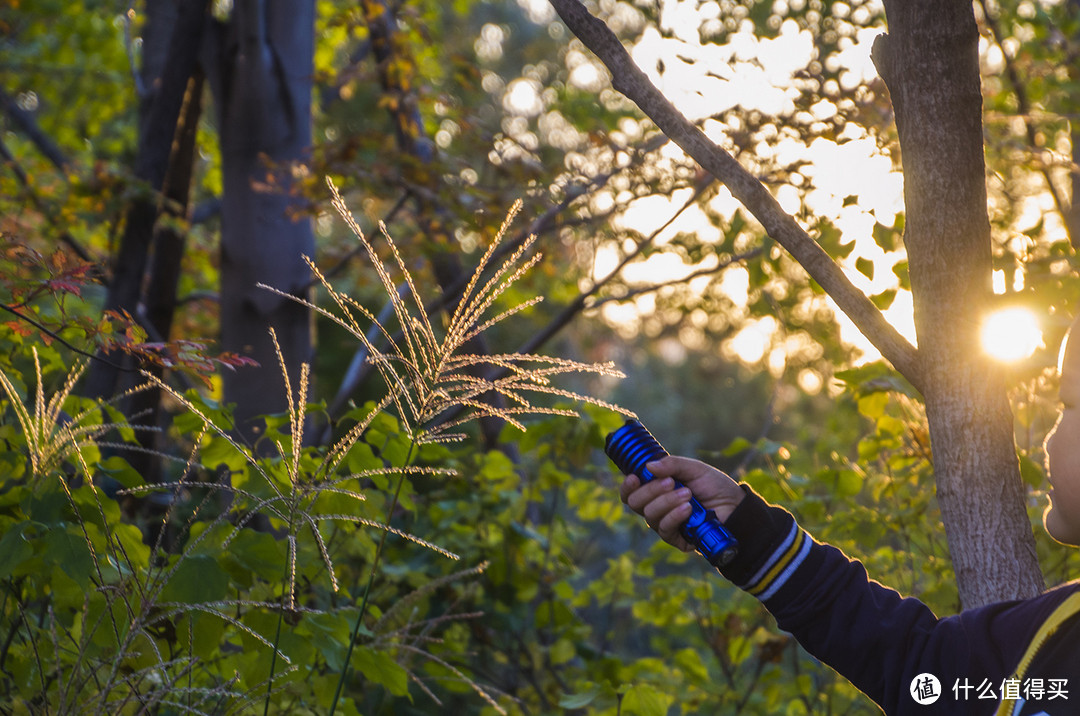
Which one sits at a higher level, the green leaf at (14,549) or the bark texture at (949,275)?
the bark texture at (949,275)

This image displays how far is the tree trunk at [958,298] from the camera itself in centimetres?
138

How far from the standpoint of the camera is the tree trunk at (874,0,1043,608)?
1.38 metres

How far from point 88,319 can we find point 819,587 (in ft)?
4.85

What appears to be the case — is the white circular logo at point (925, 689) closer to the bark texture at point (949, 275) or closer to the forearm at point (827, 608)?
the forearm at point (827, 608)

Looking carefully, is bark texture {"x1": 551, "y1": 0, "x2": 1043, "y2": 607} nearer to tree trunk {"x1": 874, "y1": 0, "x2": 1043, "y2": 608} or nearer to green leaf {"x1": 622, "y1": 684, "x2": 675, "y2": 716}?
tree trunk {"x1": 874, "y1": 0, "x2": 1043, "y2": 608}

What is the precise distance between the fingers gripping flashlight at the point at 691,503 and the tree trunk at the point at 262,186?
6.32 ft

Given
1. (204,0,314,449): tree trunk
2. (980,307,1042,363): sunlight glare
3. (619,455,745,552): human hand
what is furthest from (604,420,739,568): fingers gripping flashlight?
(204,0,314,449): tree trunk

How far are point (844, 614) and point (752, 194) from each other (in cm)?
71

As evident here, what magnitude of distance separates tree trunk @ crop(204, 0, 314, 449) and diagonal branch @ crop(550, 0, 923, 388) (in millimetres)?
1836

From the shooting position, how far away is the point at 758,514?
1.31 metres

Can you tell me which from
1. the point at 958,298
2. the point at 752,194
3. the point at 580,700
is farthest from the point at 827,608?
the point at 580,700

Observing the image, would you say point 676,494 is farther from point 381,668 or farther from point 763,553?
point 381,668

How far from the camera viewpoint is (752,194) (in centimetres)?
145

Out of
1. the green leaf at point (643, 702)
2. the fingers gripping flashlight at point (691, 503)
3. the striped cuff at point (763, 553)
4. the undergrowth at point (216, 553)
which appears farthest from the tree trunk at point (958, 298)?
the green leaf at point (643, 702)
